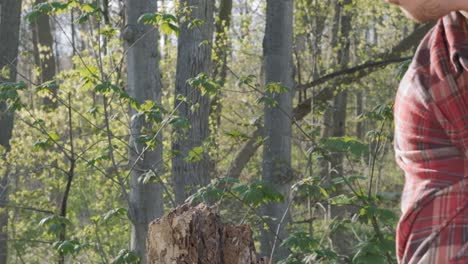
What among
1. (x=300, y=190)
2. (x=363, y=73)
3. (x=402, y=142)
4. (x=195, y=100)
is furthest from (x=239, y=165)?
(x=402, y=142)

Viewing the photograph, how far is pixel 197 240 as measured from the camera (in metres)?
3.27

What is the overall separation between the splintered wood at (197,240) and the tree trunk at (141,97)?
10.7 ft

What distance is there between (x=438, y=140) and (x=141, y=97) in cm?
508

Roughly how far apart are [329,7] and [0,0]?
480 centimetres

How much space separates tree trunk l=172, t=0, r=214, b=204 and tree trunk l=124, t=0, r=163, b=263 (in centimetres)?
74

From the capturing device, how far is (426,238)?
2.03 m

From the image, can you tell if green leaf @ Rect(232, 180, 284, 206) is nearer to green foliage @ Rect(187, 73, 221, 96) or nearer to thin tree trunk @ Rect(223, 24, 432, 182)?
green foliage @ Rect(187, 73, 221, 96)

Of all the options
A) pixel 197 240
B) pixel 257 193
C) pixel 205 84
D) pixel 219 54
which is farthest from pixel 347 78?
pixel 197 240

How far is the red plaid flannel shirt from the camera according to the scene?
198cm

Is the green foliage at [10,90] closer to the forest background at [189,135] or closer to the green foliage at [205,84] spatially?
the forest background at [189,135]

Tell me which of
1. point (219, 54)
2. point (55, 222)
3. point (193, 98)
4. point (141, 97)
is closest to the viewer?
point (55, 222)

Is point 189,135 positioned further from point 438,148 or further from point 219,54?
point 438,148

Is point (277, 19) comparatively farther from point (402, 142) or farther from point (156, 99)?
point (402, 142)

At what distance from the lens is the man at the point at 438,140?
1978 millimetres
